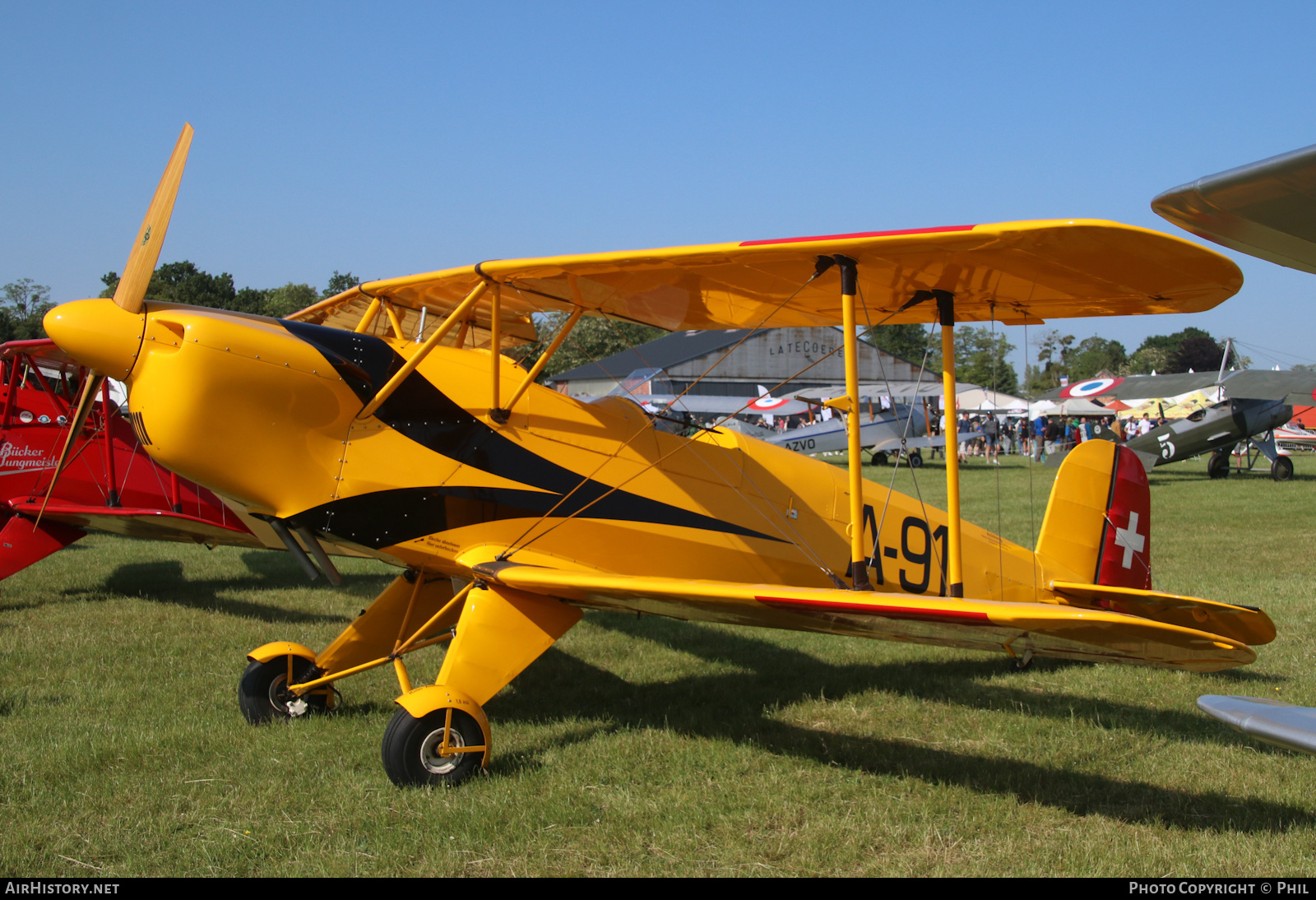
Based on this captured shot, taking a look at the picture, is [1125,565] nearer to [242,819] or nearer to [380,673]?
[380,673]

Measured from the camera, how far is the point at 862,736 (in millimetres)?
4930

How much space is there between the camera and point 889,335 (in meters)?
74.5

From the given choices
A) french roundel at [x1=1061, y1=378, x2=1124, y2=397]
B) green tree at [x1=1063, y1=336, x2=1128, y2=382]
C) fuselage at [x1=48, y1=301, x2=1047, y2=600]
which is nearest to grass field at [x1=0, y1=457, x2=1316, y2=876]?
fuselage at [x1=48, y1=301, x2=1047, y2=600]

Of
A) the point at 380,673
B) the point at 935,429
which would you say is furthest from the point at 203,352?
the point at 935,429

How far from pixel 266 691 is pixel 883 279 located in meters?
4.17

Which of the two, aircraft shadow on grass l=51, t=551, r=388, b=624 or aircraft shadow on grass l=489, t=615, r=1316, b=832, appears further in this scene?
aircraft shadow on grass l=51, t=551, r=388, b=624

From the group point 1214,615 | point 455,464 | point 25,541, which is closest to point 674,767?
point 455,464

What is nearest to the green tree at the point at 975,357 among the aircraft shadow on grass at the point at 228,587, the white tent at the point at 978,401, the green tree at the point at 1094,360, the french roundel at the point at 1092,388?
the green tree at the point at 1094,360

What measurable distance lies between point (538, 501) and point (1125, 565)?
4401 millimetres

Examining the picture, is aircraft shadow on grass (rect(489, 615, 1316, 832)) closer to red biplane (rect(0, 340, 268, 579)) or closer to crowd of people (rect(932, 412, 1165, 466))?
red biplane (rect(0, 340, 268, 579))

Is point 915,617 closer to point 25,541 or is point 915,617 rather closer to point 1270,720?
point 1270,720

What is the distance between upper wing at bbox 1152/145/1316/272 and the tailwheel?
486 cm

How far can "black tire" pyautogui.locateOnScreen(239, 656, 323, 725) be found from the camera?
5004 millimetres

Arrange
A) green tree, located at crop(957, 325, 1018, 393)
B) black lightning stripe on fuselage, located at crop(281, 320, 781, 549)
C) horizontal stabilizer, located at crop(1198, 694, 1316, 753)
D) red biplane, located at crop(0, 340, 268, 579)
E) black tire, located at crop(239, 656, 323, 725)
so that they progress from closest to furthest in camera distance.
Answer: horizontal stabilizer, located at crop(1198, 694, 1316, 753) → black lightning stripe on fuselage, located at crop(281, 320, 781, 549) → black tire, located at crop(239, 656, 323, 725) → red biplane, located at crop(0, 340, 268, 579) → green tree, located at crop(957, 325, 1018, 393)
